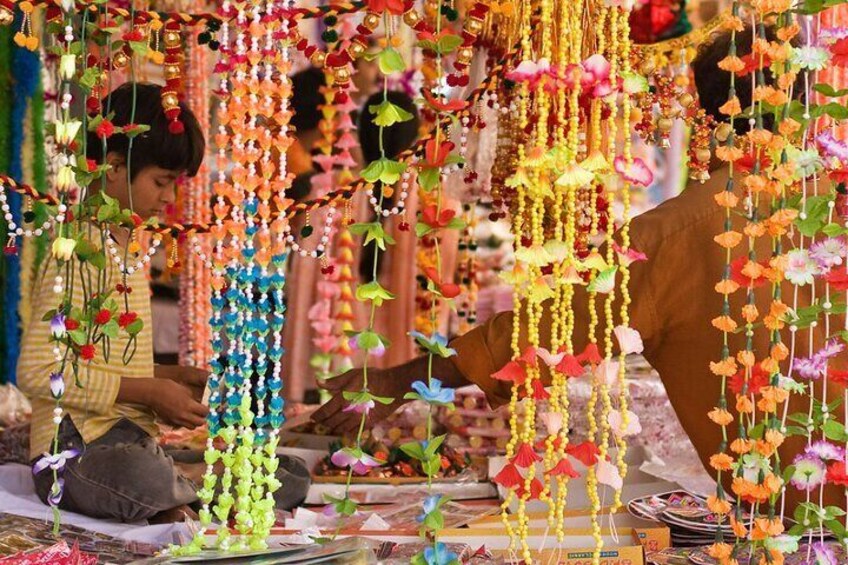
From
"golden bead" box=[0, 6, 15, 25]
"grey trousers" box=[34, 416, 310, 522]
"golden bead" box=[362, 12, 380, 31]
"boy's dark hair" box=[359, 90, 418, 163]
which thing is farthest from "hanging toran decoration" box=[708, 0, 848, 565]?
"boy's dark hair" box=[359, 90, 418, 163]

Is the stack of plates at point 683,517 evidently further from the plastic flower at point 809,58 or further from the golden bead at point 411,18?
the golden bead at point 411,18

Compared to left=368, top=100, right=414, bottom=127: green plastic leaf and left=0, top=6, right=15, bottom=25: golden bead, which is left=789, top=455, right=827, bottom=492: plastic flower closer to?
left=368, top=100, right=414, bottom=127: green plastic leaf

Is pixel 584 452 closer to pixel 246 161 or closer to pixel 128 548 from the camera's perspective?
pixel 246 161

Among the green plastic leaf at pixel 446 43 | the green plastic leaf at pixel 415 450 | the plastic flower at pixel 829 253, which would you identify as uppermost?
the green plastic leaf at pixel 446 43

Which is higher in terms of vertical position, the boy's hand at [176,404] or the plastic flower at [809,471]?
the boy's hand at [176,404]

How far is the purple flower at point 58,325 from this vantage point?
2.24 meters

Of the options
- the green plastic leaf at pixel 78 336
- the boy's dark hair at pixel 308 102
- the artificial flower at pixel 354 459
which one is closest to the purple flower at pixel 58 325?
the green plastic leaf at pixel 78 336

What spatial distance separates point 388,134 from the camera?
4.96 meters

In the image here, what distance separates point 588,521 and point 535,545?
305 millimetres

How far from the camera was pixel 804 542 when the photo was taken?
2758mm

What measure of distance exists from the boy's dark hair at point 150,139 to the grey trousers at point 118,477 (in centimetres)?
68

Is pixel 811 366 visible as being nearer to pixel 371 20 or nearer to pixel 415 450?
pixel 415 450

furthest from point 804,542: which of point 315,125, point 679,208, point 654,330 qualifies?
point 315,125

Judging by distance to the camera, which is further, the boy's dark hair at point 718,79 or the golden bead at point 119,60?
the boy's dark hair at point 718,79
